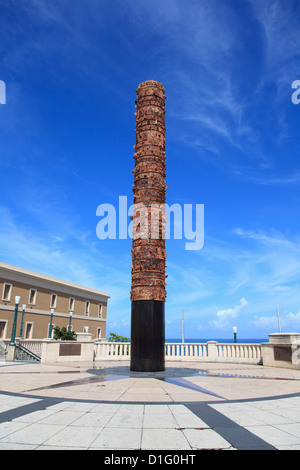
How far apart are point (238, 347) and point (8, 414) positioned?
51.2 feet

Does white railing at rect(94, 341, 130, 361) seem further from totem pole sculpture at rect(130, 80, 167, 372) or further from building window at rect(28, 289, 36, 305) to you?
building window at rect(28, 289, 36, 305)

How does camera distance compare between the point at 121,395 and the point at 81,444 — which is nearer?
the point at 81,444

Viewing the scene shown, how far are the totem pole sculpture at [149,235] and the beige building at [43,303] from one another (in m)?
25.3

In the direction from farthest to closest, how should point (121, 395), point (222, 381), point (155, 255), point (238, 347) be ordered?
point (238, 347) → point (155, 255) → point (222, 381) → point (121, 395)

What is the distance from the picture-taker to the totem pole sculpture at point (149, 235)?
1354 cm

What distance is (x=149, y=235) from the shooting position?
47.6 feet

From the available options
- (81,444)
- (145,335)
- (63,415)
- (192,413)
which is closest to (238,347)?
(145,335)

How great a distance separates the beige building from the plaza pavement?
2763 centimetres

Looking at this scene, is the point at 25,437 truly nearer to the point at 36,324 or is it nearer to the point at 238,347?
the point at 238,347

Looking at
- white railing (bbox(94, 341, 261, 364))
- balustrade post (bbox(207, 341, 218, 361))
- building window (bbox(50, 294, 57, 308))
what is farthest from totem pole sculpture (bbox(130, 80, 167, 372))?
building window (bbox(50, 294, 57, 308))

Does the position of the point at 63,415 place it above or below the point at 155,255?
below
